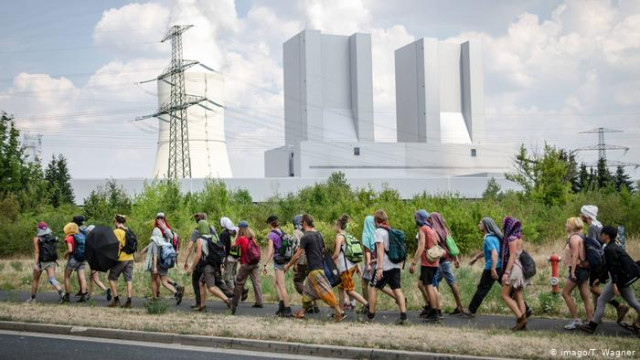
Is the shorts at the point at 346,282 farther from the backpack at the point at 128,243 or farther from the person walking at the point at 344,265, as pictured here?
the backpack at the point at 128,243

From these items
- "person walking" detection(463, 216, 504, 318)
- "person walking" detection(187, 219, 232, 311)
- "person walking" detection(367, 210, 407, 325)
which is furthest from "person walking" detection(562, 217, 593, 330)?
"person walking" detection(187, 219, 232, 311)

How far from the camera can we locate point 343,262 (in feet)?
35.1

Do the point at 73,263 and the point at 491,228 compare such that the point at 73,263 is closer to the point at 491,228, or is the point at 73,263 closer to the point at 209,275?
the point at 209,275

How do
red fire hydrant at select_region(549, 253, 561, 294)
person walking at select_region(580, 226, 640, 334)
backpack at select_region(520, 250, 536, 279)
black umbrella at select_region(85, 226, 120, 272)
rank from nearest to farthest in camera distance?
person walking at select_region(580, 226, 640, 334)
backpack at select_region(520, 250, 536, 279)
red fire hydrant at select_region(549, 253, 561, 294)
black umbrella at select_region(85, 226, 120, 272)

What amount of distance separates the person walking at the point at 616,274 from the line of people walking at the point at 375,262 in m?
0.01

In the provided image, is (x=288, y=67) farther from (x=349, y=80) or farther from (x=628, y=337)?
(x=628, y=337)

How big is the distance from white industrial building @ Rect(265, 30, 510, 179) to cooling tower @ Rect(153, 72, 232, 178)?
8763mm

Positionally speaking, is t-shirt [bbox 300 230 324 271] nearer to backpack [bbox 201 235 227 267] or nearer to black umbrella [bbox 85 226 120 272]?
backpack [bbox 201 235 227 267]

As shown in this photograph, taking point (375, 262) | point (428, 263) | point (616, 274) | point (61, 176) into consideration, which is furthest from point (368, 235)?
point (61, 176)

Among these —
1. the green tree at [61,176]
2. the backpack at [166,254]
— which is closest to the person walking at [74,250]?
the backpack at [166,254]

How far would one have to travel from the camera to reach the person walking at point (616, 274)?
8492 millimetres

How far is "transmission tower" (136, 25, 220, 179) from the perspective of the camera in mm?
47875

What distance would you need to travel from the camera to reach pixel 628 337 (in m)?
8.38

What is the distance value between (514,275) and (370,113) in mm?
52303
